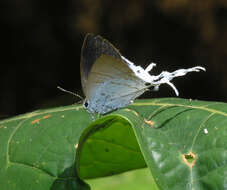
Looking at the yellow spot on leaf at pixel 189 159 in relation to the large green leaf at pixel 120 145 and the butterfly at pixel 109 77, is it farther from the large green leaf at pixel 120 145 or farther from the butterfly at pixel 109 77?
the butterfly at pixel 109 77

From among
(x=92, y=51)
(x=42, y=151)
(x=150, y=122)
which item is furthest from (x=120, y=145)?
(x=92, y=51)

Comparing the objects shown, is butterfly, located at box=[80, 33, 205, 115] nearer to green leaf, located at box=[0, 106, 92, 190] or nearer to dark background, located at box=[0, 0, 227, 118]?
green leaf, located at box=[0, 106, 92, 190]

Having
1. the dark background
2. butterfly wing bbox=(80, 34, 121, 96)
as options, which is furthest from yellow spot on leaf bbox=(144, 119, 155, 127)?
the dark background

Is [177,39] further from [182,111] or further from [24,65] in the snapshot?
[182,111]

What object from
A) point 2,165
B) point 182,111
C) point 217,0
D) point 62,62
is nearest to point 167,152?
point 182,111

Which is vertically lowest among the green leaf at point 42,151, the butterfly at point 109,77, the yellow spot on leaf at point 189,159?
the green leaf at point 42,151

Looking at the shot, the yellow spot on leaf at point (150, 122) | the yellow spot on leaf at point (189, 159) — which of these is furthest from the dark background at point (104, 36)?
the yellow spot on leaf at point (189, 159)
